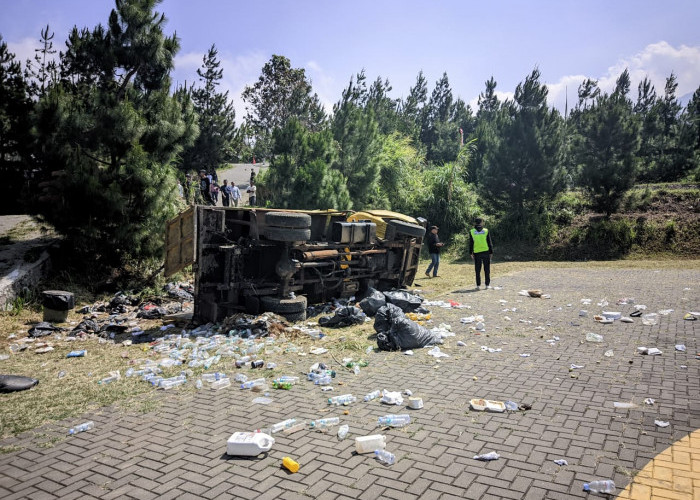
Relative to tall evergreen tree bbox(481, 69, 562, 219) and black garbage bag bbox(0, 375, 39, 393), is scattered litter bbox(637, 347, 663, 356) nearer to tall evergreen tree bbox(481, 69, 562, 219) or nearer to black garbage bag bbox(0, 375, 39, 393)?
black garbage bag bbox(0, 375, 39, 393)

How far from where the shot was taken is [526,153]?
21.3 m

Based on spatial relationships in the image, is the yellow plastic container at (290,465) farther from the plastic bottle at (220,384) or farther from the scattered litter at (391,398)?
the plastic bottle at (220,384)

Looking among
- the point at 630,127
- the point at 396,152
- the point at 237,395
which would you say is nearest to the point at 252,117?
the point at 396,152

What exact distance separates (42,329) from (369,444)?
7381mm

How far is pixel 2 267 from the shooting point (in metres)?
10.7

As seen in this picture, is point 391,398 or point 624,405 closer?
point 624,405

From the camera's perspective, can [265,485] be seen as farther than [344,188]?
No

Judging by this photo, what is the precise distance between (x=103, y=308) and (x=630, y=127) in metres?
22.1

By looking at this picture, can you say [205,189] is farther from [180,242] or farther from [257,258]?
[180,242]

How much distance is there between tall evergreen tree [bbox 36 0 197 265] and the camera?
11156mm

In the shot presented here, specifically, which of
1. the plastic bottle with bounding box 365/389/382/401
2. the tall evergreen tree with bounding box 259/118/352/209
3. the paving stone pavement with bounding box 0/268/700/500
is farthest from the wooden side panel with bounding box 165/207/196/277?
the tall evergreen tree with bounding box 259/118/352/209

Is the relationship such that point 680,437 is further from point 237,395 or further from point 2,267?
point 2,267

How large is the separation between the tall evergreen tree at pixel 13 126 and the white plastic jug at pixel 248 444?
13111 mm

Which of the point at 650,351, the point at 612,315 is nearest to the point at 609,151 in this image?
the point at 612,315
